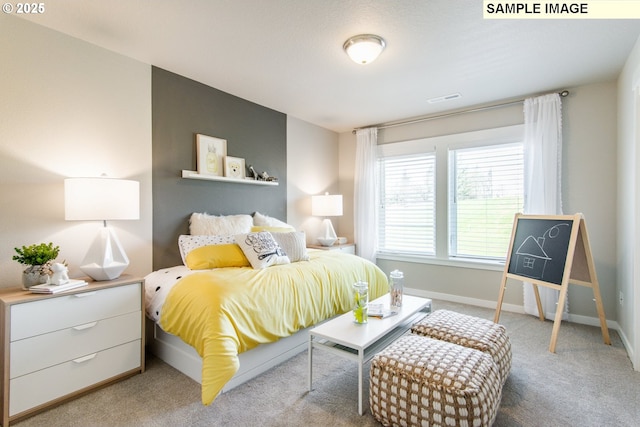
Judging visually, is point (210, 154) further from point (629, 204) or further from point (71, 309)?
point (629, 204)

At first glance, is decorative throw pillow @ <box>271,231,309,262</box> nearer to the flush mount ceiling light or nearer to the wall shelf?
the wall shelf

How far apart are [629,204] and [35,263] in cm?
439

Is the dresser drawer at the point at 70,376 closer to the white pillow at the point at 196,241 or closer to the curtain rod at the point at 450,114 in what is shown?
the white pillow at the point at 196,241

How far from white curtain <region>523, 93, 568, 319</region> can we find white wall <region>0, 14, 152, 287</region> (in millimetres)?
3932

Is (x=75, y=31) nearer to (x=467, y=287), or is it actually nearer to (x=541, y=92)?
(x=541, y=92)

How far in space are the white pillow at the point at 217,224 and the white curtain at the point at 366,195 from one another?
1944mm

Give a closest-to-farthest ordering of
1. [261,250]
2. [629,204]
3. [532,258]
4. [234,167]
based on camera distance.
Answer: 1. [629,204]
2. [261,250]
3. [532,258]
4. [234,167]

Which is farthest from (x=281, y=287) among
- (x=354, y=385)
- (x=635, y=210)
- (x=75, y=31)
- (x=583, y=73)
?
(x=583, y=73)

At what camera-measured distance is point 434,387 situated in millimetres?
1453

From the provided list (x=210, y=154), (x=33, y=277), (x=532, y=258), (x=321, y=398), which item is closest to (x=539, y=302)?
(x=532, y=258)

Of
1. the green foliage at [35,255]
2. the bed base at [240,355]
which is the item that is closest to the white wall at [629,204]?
the bed base at [240,355]

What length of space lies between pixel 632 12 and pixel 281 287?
304 centimetres

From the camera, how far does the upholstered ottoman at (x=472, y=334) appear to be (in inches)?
73.7

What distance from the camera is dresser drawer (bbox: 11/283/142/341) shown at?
5.63 ft
